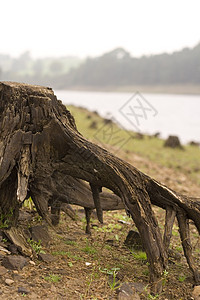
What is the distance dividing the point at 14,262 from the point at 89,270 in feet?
2.89

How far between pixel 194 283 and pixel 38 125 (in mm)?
2683

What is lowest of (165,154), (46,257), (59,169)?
(165,154)

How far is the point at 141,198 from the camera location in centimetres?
434

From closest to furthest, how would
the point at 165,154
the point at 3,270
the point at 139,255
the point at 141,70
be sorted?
the point at 3,270 → the point at 139,255 → the point at 165,154 → the point at 141,70

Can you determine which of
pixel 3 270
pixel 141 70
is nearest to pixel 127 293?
pixel 3 270

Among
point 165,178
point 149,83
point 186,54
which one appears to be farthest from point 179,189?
point 186,54

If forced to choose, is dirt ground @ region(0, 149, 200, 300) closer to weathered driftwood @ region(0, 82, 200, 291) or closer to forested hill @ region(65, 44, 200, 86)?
weathered driftwood @ region(0, 82, 200, 291)

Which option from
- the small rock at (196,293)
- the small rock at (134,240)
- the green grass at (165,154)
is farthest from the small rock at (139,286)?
the green grass at (165,154)

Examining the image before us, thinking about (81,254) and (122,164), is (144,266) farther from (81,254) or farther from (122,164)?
(122,164)

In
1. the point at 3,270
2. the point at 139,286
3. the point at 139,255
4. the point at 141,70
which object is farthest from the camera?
the point at 141,70

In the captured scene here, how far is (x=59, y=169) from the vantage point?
4.57m

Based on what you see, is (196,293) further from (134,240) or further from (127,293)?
(134,240)

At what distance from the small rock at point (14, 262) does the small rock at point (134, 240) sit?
5.87ft

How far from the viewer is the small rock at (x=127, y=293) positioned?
3.68m
